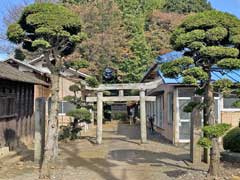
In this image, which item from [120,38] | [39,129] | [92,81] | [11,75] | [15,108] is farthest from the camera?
[120,38]

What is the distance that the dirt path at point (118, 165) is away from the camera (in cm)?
1055

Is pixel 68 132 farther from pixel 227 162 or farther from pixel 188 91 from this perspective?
pixel 227 162

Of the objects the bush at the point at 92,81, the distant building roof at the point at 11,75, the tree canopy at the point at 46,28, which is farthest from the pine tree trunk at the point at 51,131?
the bush at the point at 92,81

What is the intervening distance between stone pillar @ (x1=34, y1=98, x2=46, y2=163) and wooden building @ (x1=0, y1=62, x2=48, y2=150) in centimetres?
142

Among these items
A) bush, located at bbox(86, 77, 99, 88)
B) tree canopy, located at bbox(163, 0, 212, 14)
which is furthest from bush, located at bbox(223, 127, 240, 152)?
tree canopy, located at bbox(163, 0, 212, 14)

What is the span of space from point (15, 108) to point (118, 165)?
649 centimetres

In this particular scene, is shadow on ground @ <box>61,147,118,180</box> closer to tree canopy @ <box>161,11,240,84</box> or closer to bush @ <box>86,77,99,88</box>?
tree canopy @ <box>161,11,240,84</box>

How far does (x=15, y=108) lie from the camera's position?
17156 millimetres

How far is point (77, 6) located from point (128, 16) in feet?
17.8

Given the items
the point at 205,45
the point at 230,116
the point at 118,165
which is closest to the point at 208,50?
the point at 205,45

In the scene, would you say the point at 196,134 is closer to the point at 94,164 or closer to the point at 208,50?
the point at 94,164

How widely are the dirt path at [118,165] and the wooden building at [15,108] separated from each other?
1.94m

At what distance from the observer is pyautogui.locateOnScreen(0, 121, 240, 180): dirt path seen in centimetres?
1055

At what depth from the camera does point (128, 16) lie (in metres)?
39.8
